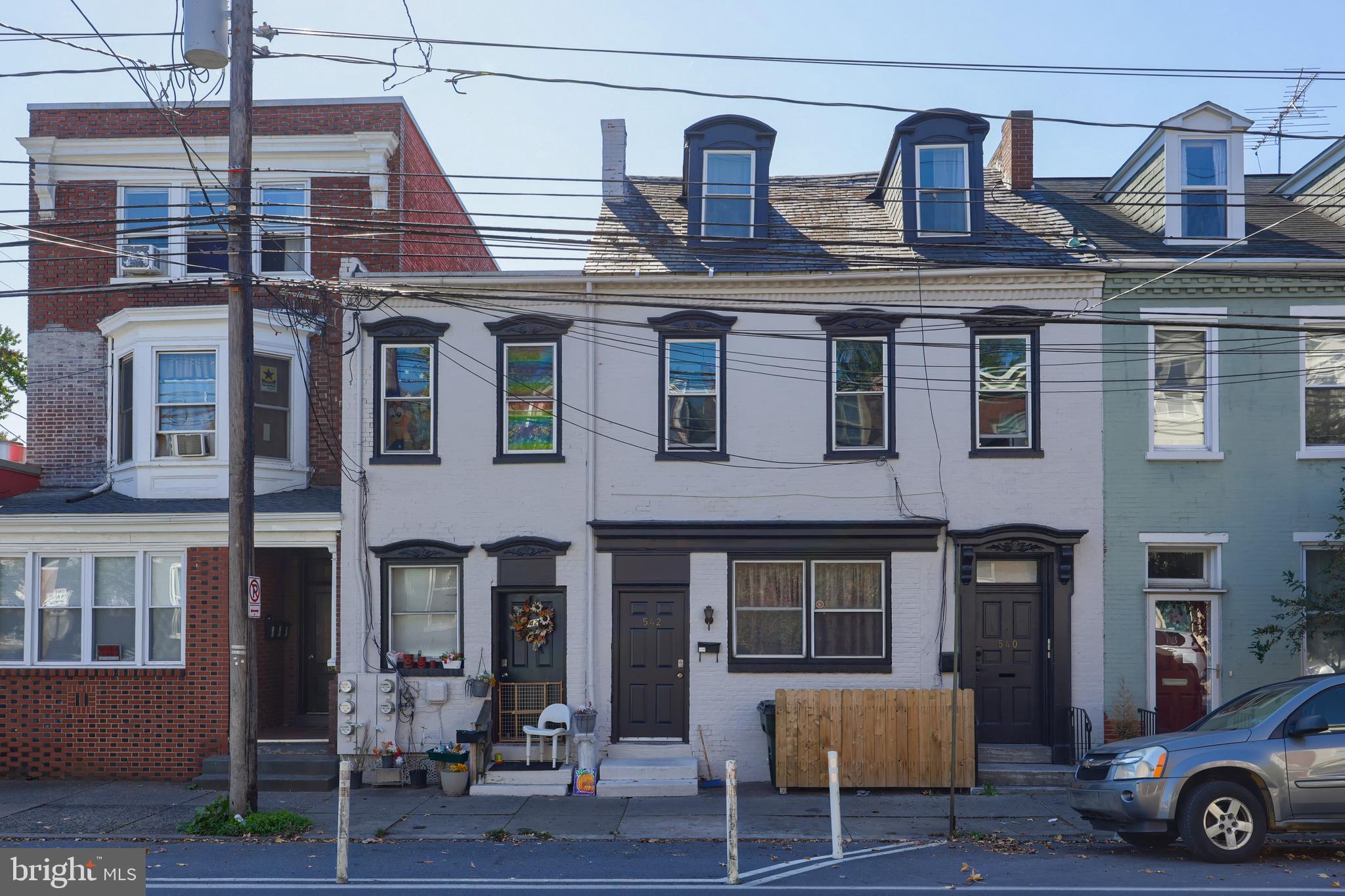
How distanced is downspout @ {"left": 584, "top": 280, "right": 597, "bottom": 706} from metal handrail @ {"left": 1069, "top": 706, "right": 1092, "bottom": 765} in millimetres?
6441

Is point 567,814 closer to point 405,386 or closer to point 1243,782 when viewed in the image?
point 405,386

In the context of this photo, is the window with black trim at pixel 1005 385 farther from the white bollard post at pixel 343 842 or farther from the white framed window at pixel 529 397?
the white bollard post at pixel 343 842

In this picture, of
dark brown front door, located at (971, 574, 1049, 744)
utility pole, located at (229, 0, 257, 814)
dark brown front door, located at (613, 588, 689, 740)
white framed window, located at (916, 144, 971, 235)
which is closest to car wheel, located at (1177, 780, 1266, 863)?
dark brown front door, located at (971, 574, 1049, 744)

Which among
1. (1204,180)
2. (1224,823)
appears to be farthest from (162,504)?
(1204,180)

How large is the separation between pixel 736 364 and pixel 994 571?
181 inches

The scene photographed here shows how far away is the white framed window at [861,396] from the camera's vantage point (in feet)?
50.2

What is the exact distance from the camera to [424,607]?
51.2 feet

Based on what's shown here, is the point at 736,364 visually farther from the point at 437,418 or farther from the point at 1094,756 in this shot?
the point at 1094,756

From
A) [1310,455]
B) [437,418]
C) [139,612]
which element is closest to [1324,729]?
[1310,455]

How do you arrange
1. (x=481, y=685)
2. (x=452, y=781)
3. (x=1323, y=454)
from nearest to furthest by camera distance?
(x=452, y=781)
(x=1323, y=454)
(x=481, y=685)

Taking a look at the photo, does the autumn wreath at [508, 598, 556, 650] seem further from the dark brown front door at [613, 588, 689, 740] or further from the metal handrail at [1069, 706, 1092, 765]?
the metal handrail at [1069, 706, 1092, 765]

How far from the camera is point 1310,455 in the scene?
1479 cm

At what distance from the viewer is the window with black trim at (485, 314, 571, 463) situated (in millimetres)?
15477

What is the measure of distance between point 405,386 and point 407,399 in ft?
A: 0.68
